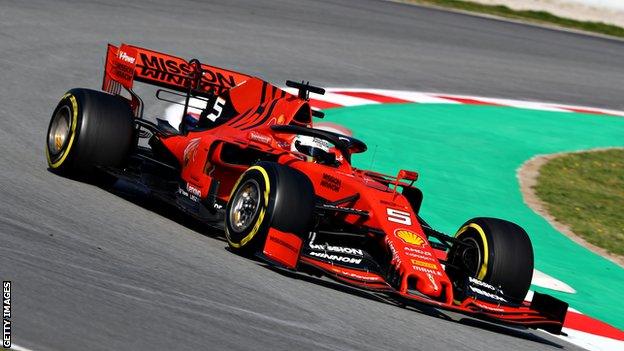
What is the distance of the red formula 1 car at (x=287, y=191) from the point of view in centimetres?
766

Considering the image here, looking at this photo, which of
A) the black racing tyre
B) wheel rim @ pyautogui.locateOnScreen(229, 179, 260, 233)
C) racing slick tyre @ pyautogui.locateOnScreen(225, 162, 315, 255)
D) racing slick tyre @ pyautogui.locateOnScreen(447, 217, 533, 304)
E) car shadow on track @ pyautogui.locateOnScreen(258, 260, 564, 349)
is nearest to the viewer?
racing slick tyre @ pyautogui.locateOnScreen(225, 162, 315, 255)

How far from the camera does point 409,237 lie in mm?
7887

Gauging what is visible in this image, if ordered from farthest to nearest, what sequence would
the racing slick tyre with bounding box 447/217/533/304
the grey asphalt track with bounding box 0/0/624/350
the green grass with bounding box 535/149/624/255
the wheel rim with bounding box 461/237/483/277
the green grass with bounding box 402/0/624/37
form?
the green grass with bounding box 402/0/624/37, the green grass with bounding box 535/149/624/255, the wheel rim with bounding box 461/237/483/277, the racing slick tyre with bounding box 447/217/533/304, the grey asphalt track with bounding box 0/0/624/350

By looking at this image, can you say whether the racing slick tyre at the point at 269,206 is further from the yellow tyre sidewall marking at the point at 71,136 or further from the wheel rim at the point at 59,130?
the wheel rim at the point at 59,130

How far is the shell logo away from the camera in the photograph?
25.7ft

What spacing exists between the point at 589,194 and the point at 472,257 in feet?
16.8

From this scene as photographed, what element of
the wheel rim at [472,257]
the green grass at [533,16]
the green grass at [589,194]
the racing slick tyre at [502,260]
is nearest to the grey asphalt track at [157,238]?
the racing slick tyre at [502,260]

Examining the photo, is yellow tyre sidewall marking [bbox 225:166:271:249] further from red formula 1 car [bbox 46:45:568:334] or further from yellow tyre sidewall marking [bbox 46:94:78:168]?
yellow tyre sidewall marking [bbox 46:94:78:168]

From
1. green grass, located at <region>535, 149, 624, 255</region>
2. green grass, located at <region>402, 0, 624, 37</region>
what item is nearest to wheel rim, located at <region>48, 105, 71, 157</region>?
green grass, located at <region>535, 149, 624, 255</region>

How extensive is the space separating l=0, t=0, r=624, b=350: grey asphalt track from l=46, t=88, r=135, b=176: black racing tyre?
0.18 metres

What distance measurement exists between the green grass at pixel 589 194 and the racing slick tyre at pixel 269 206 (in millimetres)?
4234

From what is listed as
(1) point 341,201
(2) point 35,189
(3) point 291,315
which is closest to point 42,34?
(2) point 35,189

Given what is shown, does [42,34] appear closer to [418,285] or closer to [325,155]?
[325,155]

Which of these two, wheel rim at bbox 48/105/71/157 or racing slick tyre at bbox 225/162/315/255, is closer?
racing slick tyre at bbox 225/162/315/255
